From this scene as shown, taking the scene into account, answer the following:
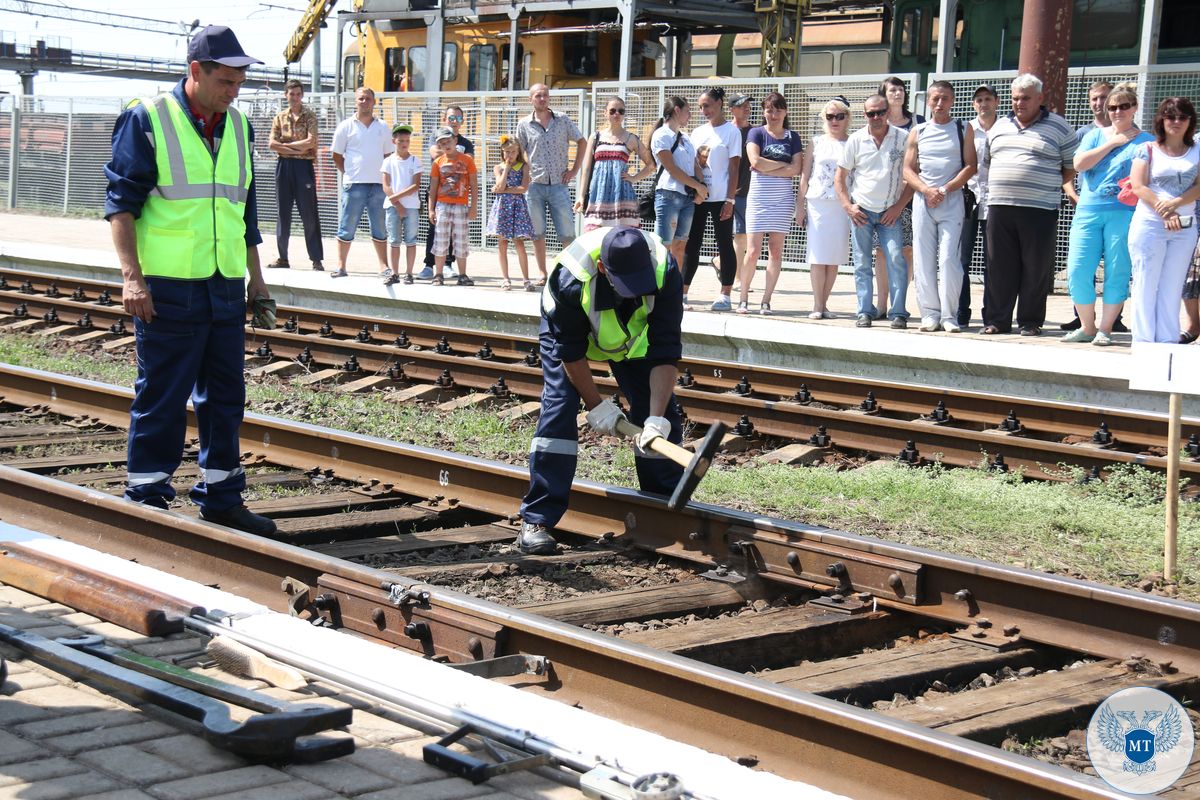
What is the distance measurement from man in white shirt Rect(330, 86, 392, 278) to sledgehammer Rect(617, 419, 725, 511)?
9607mm

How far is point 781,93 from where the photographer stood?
1728cm

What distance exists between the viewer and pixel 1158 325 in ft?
34.2

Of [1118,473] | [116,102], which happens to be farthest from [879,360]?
[116,102]

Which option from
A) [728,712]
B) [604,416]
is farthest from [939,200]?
[728,712]

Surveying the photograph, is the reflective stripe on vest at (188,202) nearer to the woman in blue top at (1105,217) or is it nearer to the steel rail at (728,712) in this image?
the steel rail at (728,712)

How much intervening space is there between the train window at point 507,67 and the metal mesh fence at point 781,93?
4.78m

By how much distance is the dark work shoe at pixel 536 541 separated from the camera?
624 centimetres

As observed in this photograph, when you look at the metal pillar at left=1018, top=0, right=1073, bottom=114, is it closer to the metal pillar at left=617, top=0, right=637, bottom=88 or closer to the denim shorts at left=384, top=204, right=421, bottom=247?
the denim shorts at left=384, top=204, right=421, bottom=247

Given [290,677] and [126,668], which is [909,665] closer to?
[290,677]

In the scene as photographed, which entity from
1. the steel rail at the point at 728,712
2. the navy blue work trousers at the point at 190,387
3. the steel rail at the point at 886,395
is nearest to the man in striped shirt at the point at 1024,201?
the steel rail at the point at 886,395

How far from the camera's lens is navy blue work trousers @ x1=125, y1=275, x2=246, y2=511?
612 centimetres
